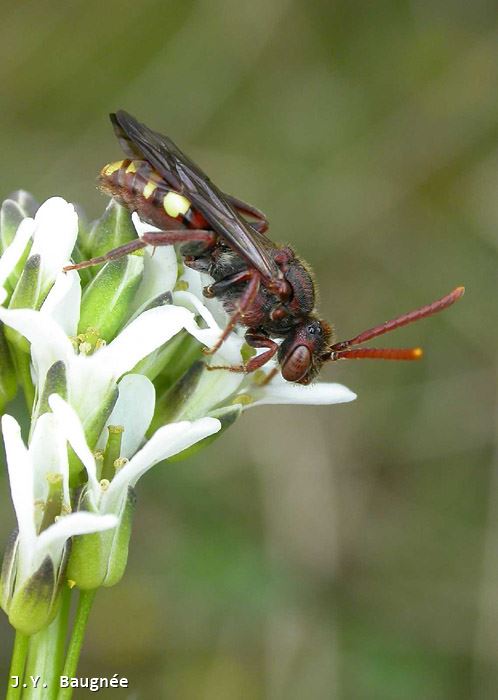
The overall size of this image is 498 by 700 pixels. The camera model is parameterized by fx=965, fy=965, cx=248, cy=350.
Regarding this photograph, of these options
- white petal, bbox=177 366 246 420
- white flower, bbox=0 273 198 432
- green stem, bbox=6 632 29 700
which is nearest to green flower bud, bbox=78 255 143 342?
white flower, bbox=0 273 198 432

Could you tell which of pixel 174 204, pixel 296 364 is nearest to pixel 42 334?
pixel 174 204

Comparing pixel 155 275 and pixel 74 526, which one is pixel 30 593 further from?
pixel 155 275

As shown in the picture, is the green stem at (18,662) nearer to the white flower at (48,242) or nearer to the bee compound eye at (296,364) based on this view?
the white flower at (48,242)

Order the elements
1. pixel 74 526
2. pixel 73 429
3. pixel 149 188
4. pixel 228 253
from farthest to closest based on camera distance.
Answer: pixel 228 253, pixel 149 188, pixel 73 429, pixel 74 526

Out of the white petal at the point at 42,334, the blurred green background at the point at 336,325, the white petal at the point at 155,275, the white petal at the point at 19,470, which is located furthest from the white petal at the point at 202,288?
the blurred green background at the point at 336,325

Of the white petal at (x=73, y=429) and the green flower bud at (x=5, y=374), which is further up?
the green flower bud at (x=5, y=374)

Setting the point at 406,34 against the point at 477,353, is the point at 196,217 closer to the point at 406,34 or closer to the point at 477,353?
the point at 477,353

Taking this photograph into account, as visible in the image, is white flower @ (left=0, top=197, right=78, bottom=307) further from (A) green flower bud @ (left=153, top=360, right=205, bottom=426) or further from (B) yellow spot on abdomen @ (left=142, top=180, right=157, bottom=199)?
(A) green flower bud @ (left=153, top=360, right=205, bottom=426)
